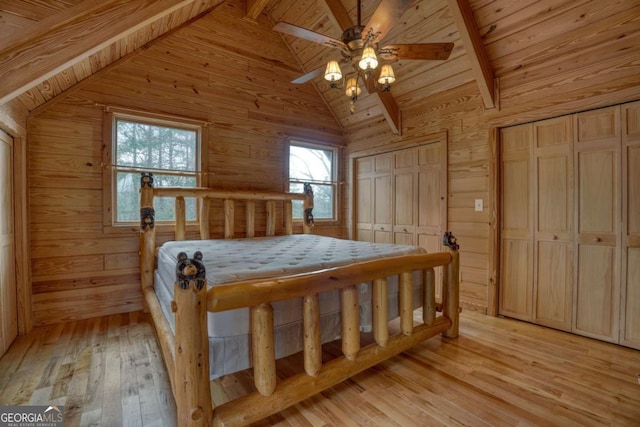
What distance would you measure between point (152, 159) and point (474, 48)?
140 inches

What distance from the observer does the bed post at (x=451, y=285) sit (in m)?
2.40

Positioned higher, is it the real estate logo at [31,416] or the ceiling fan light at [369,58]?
the ceiling fan light at [369,58]

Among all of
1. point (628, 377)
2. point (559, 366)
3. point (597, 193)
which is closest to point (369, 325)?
point (559, 366)

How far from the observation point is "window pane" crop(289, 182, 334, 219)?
Answer: 175 inches

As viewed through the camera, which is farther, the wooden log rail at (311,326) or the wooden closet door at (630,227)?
the wooden closet door at (630,227)

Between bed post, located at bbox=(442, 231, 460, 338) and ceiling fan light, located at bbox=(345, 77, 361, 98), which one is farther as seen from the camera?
bed post, located at bbox=(442, 231, 460, 338)

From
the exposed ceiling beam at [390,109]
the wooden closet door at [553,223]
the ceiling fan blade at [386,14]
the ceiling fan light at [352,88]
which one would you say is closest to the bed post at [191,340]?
the ceiling fan light at [352,88]

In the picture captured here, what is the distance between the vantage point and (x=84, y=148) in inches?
114

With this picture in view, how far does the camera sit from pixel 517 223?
2939mm

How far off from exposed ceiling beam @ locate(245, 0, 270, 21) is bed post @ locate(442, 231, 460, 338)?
3.41 metres

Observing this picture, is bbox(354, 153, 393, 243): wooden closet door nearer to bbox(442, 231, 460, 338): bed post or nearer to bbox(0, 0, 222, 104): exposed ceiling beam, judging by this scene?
bbox(442, 231, 460, 338): bed post

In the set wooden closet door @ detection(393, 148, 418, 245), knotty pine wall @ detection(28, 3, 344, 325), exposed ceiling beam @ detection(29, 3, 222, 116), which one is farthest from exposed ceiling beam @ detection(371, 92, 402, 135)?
exposed ceiling beam @ detection(29, 3, 222, 116)

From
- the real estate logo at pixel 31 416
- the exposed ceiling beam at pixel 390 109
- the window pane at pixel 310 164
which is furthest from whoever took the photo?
the window pane at pixel 310 164

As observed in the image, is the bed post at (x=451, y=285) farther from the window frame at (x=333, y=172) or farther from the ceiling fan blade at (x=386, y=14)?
the window frame at (x=333, y=172)
